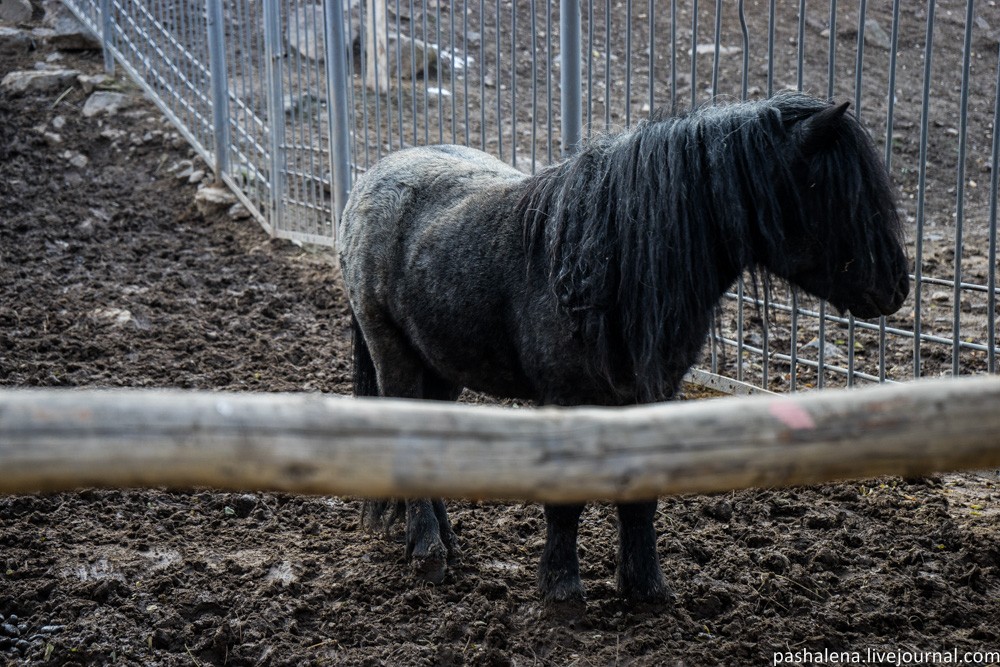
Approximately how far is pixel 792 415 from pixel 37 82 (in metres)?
9.70

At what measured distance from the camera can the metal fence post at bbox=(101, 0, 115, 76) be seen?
31.1 feet

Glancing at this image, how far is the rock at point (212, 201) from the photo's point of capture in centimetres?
809

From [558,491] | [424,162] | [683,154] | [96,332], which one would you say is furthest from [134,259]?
[558,491]

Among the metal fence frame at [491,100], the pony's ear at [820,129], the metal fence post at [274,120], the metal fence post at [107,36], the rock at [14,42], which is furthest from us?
the rock at [14,42]

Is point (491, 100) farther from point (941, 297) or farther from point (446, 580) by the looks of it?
point (446, 580)

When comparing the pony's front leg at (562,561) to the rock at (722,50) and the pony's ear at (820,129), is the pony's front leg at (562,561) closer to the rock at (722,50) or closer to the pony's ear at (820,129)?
the pony's ear at (820,129)

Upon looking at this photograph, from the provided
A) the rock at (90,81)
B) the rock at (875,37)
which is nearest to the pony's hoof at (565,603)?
the rock at (90,81)

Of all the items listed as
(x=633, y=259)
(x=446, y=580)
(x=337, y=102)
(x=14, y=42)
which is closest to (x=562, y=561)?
(x=446, y=580)

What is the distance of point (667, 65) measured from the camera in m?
10.7

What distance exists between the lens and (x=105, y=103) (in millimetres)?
9250

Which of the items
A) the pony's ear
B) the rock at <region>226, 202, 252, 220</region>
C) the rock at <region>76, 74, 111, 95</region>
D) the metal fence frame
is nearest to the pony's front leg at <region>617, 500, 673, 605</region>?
the metal fence frame

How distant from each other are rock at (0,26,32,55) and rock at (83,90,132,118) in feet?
4.39

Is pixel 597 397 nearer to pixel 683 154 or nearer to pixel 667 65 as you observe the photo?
pixel 683 154

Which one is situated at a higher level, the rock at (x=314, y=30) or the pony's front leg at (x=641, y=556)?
the rock at (x=314, y=30)
